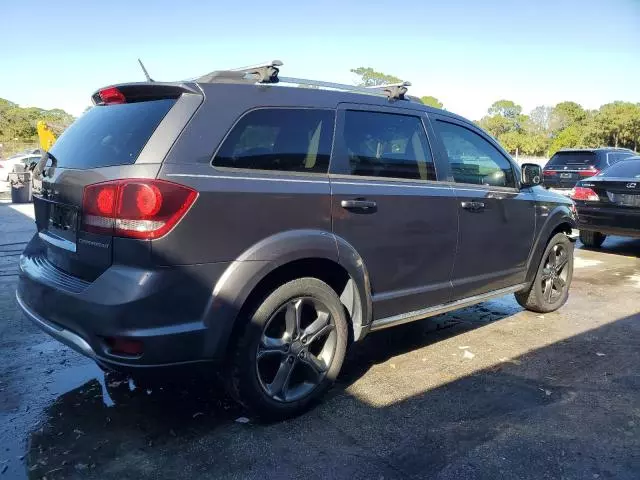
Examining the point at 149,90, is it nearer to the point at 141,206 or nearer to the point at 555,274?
the point at 141,206

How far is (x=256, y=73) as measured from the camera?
10.3 feet

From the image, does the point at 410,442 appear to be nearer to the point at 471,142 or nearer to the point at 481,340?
the point at 481,340

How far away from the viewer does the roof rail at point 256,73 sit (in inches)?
120

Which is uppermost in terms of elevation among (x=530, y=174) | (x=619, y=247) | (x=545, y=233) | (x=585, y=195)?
(x=530, y=174)

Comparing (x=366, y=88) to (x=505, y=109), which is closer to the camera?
(x=366, y=88)

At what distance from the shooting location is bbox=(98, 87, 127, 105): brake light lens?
3.04 metres

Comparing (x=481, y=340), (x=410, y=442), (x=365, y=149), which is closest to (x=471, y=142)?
(x=365, y=149)

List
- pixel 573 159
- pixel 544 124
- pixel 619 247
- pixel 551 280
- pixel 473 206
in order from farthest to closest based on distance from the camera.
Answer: pixel 544 124 < pixel 573 159 < pixel 619 247 < pixel 551 280 < pixel 473 206

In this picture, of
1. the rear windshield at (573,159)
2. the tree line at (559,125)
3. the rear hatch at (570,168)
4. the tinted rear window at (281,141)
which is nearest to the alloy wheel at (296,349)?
the tinted rear window at (281,141)

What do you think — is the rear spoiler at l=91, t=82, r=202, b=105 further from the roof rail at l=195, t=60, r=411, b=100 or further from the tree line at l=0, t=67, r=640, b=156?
the tree line at l=0, t=67, r=640, b=156

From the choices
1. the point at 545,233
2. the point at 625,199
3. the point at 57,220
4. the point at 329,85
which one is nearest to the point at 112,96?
the point at 57,220

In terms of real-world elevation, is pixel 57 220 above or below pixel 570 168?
below

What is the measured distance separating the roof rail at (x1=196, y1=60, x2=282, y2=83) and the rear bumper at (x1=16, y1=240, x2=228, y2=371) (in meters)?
1.12

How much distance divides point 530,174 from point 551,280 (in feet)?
3.97
